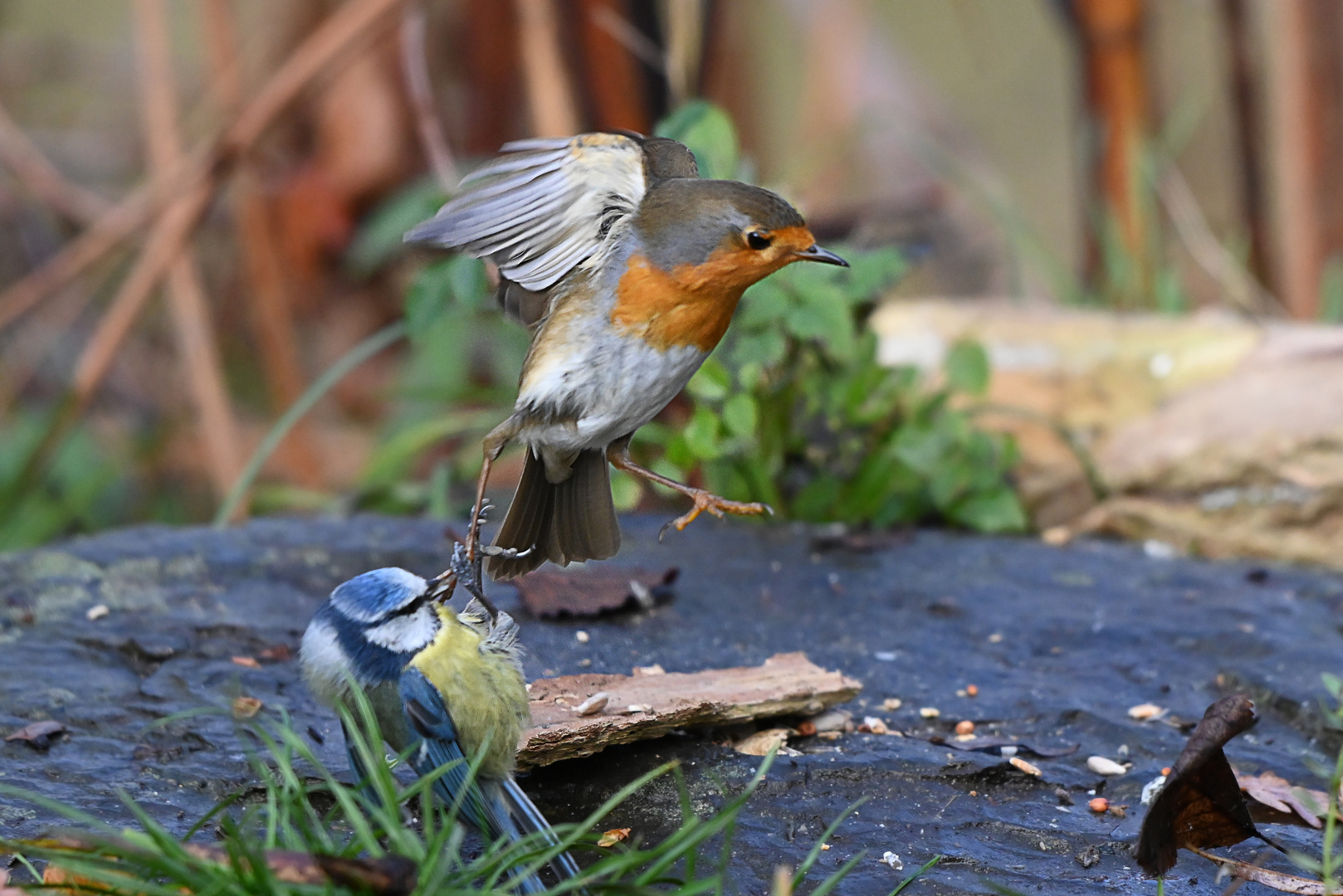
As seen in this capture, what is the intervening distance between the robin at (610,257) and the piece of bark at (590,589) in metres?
0.75

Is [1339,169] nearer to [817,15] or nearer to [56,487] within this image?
[817,15]

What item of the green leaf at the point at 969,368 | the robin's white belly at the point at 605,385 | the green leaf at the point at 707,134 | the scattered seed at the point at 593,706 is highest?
the green leaf at the point at 707,134

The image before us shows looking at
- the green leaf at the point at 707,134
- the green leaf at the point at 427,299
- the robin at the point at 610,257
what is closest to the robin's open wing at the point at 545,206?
the robin at the point at 610,257

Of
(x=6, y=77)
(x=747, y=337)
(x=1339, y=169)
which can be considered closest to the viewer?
(x=747, y=337)

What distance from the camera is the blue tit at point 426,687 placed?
203cm

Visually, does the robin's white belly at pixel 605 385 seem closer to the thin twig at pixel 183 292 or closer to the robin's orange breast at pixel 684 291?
the robin's orange breast at pixel 684 291

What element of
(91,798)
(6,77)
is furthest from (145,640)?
(6,77)

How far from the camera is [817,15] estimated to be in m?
7.78

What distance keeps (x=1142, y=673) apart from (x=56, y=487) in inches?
231

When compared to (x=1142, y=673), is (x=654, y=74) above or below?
above

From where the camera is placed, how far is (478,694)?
2.07 meters

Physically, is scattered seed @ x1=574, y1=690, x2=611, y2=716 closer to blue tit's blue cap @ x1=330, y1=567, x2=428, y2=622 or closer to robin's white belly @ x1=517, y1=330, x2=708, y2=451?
blue tit's blue cap @ x1=330, y1=567, x2=428, y2=622

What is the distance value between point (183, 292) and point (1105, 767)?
4187mm

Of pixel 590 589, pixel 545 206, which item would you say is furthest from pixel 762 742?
pixel 545 206
